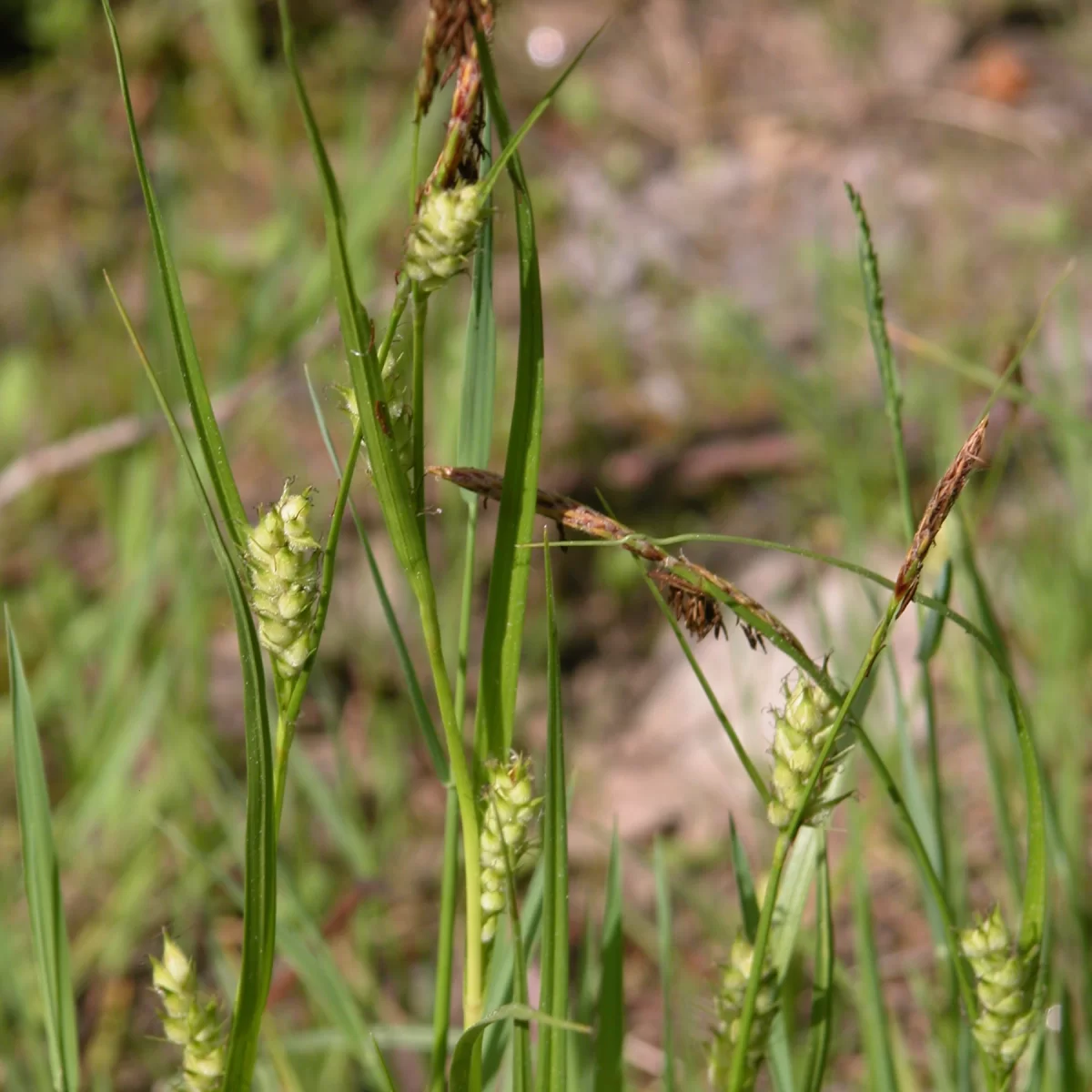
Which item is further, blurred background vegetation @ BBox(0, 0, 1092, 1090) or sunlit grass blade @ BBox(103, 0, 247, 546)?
blurred background vegetation @ BBox(0, 0, 1092, 1090)

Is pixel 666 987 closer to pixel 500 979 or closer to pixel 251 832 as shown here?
pixel 500 979

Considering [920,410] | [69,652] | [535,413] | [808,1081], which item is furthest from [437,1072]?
[920,410]

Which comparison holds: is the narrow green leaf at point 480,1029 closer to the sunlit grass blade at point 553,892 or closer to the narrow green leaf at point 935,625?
the sunlit grass blade at point 553,892

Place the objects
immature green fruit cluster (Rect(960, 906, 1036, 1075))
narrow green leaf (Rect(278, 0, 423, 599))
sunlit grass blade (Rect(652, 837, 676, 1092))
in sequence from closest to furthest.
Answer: narrow green leaf (Rect(278, 0, 423, 599)) → immature green fruit cluster (Rect(960, 906, 1036, 1075)) → sunlit grass blade (Rect(652, 837, 676, 1092))

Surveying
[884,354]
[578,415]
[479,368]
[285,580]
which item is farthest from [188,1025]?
[578,415]

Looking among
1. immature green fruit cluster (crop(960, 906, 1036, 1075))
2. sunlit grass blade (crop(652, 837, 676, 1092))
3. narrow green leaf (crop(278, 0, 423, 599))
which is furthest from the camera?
sunlit grass blade (crop(652, 837, 676, 1092))

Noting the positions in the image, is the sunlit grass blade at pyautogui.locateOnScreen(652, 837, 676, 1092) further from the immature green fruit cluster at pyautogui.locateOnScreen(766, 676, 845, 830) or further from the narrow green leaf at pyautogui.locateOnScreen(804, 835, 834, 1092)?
the immature green fruit cluster at pyautogui.locateOnScreen(766, 676, 845, 830)

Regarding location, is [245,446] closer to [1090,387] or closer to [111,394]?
[111,394]

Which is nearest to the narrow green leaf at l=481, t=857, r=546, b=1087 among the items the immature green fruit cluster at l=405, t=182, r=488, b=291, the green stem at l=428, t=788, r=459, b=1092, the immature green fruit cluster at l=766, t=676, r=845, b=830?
the green stem at l=428, t=788, r=459, b=1092
